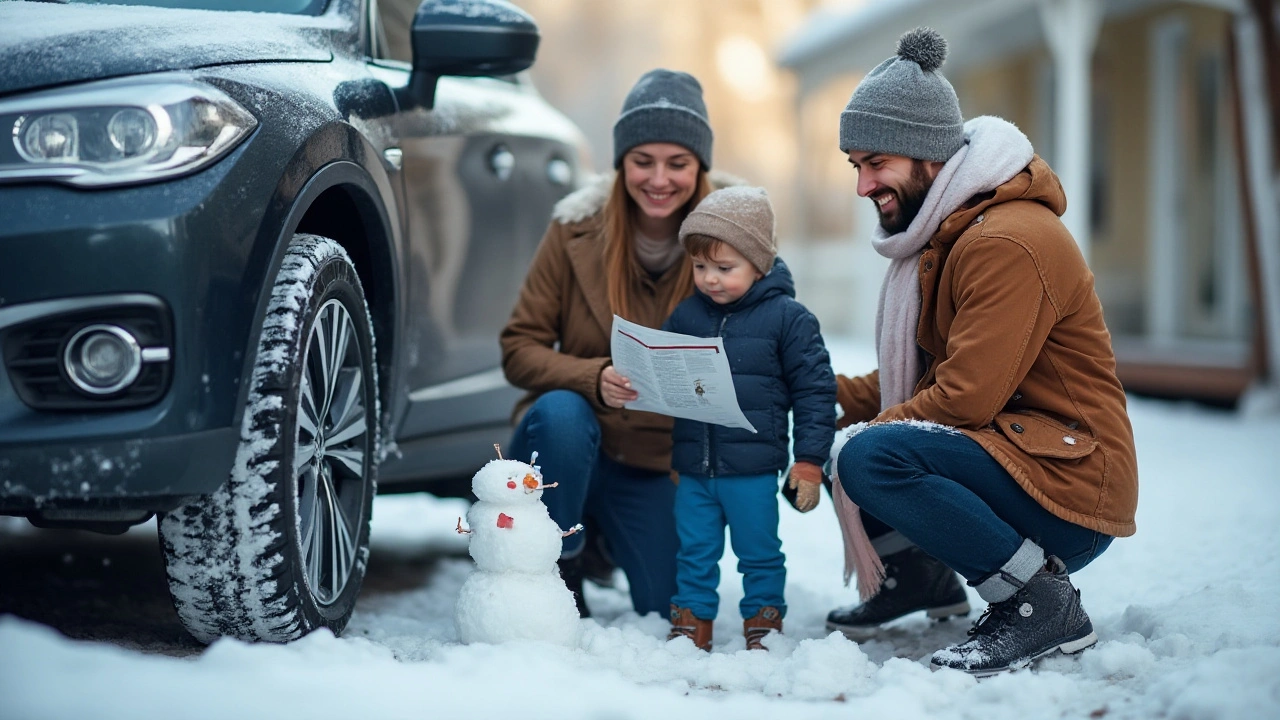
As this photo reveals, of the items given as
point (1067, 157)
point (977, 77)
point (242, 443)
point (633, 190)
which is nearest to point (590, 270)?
point (633, 190)

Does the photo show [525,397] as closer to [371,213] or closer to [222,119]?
[371,213]

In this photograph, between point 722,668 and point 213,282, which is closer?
point 213,282

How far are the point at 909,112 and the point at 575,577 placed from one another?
5.05 feet

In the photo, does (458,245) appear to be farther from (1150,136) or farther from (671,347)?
(1150,136)

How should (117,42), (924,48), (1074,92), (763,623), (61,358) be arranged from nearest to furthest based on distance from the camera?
(61,358), (117,42), (924,48), (763,623), (1074,92)

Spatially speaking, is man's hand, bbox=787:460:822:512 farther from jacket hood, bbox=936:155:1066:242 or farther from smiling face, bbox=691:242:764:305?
jacket hood, bbox=936:155:1066:242

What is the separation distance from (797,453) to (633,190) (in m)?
0.91

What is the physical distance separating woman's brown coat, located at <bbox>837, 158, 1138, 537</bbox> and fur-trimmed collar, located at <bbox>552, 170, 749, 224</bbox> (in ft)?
2.79

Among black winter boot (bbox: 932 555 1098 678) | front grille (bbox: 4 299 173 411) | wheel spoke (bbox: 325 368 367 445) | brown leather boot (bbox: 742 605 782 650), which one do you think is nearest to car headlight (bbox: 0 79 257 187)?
front grille (bbox: 4 299 173 411)

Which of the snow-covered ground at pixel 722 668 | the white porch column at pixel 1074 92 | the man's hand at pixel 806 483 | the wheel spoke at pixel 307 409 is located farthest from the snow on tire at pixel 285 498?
the white porch column at pixel 1074 92

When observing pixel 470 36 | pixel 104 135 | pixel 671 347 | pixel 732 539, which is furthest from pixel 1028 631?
pixel 104 135

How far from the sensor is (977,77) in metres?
12.1

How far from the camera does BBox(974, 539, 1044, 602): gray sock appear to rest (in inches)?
103

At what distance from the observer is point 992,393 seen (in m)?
2.58
